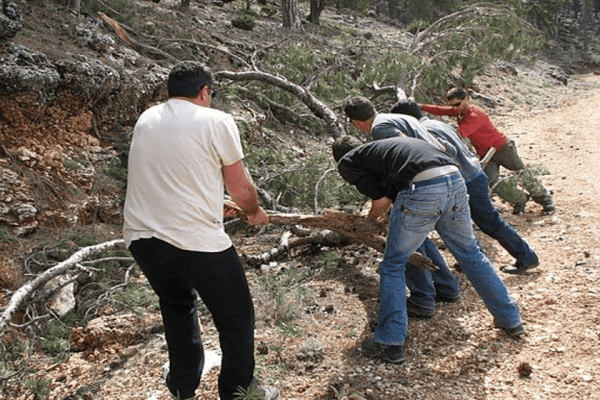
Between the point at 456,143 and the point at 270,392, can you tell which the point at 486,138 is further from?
the point at 270,392

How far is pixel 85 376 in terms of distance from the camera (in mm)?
3439

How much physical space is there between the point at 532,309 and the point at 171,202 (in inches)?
115

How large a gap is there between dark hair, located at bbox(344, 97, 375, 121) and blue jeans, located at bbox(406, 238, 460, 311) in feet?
3.68

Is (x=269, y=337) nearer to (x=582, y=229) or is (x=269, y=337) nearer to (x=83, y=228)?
(x=83, y=228)

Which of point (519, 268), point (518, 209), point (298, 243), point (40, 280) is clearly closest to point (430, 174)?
point (519, 268)

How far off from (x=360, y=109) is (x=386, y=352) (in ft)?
5.45

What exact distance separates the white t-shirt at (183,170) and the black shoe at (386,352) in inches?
55.9

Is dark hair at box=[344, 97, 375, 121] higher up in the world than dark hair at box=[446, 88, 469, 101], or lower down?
lower down

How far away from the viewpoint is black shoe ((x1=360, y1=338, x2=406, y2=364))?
333 cm

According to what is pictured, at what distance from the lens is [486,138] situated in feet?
18.8

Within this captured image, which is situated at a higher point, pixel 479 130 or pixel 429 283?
pixel 479 130

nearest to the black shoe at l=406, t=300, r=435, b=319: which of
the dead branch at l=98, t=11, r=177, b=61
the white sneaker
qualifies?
the white sneaker

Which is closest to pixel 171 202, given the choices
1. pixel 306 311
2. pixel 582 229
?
pixel 306 311

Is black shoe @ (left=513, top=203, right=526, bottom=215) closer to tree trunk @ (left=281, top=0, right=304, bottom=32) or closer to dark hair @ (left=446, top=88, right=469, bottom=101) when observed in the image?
dark hair @ (left=446, top=88, right=469, bottom=101)
